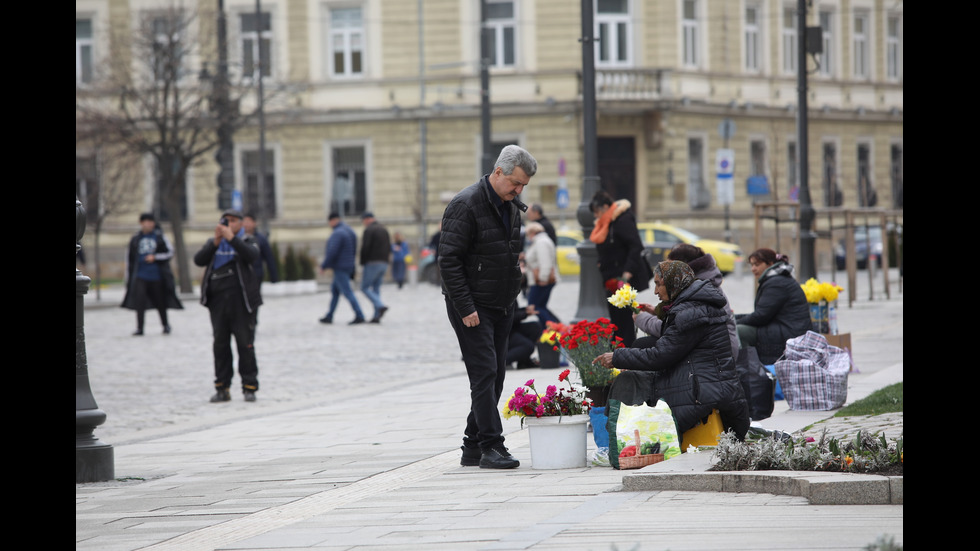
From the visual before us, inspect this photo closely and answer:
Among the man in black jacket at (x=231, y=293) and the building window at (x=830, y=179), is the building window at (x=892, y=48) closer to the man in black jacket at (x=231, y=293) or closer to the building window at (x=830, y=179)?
the building window at (x=830, y=179)

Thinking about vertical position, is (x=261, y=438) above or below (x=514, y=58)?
below

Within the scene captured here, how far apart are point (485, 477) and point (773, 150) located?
36.6m

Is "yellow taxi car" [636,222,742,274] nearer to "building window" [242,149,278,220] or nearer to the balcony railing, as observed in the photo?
the balcony railing

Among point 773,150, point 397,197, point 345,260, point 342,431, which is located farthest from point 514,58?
point 342,431

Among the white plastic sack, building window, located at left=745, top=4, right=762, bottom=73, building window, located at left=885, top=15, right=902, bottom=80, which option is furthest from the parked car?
the white plastic sack

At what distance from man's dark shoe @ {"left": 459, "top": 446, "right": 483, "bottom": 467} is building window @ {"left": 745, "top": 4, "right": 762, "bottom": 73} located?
35.9 metres

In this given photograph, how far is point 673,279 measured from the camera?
8.10m

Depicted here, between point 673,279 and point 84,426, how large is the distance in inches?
137

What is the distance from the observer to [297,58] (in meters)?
41.6

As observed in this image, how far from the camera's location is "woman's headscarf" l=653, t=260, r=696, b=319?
8102mm

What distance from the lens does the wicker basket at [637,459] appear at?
25.0 ft

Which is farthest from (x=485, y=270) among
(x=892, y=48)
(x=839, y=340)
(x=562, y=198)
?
(x=892, y=48)
